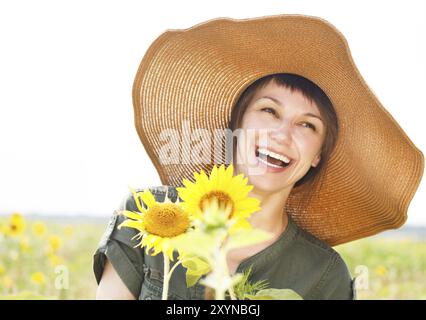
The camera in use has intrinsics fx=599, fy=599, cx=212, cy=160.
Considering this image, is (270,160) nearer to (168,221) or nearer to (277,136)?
(277,136)

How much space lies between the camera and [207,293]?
0.90 m

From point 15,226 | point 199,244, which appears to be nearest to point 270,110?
point 199,244

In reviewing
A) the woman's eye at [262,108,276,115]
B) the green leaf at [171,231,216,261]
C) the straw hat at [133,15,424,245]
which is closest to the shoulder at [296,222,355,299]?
the straw hat at [133,15,424,245]

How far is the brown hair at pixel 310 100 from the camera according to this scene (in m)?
1.06

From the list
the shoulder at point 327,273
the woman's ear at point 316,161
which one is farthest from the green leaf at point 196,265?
the woman's ear at point 316,161

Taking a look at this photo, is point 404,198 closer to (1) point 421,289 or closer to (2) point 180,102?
(2) point 180,102

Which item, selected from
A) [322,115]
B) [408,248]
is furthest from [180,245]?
[408,248]

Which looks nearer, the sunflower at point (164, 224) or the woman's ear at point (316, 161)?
the sunflower at point (164, 224)

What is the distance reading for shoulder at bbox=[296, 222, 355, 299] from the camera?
1030 millimetres

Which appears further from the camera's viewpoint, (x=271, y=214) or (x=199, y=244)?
(x=271, y=214)

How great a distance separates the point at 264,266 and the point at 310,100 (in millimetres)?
298

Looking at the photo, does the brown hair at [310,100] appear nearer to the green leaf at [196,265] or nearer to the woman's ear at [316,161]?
the woman's ear at [316,161]

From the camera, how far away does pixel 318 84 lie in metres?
1.07

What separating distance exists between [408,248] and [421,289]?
0.63m
